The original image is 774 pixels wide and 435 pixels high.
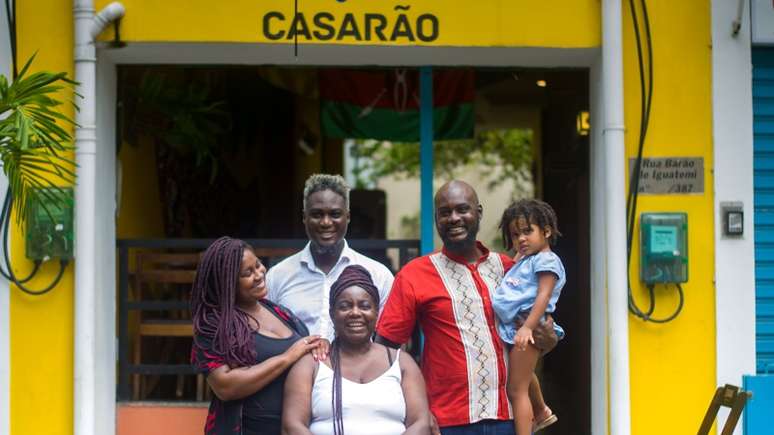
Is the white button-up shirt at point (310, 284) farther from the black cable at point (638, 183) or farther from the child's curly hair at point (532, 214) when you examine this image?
the black cable at point (638, 183)

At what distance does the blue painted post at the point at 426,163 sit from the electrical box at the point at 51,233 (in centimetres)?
201

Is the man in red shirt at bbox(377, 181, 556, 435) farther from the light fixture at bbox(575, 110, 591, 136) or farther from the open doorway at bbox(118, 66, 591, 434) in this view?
the light fixture at bbox(575, 110, 591, 136)

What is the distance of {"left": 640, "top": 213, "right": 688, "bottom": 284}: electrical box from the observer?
216 inches

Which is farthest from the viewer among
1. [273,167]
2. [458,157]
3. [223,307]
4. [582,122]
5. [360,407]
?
[458,157]

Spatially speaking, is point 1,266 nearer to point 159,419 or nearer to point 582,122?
point 159,419

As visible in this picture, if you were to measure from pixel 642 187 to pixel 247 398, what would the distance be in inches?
103

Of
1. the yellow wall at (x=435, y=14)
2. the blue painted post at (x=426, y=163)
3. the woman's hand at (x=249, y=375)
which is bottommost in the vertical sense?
the woman's hand at (x=249, y=375)

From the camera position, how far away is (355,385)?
4117 mm

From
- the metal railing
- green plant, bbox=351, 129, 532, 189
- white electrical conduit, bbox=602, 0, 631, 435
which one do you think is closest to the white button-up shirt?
the metal railing

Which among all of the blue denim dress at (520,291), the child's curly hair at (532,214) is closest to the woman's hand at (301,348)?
the blue denim dress at (520,291)

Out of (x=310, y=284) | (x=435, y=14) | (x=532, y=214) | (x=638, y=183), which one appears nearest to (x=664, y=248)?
(x=638, y=183)

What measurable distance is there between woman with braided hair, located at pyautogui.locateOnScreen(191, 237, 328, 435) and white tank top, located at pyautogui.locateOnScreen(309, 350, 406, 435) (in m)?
0.15

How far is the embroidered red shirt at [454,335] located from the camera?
4387 mm

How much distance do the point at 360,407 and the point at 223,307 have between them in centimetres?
71
